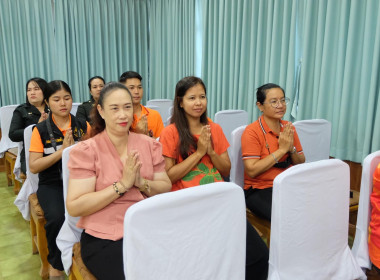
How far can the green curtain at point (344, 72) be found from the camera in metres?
2.43

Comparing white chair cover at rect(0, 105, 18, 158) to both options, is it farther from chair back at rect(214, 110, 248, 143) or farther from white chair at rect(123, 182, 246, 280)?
white chair at rect(123, 182, 246, 280)

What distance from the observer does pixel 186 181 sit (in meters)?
1.87

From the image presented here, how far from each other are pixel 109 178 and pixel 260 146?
3.39 feet

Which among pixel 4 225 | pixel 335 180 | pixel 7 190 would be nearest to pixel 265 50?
pixel 335 180

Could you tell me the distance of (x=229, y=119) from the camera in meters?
3.07

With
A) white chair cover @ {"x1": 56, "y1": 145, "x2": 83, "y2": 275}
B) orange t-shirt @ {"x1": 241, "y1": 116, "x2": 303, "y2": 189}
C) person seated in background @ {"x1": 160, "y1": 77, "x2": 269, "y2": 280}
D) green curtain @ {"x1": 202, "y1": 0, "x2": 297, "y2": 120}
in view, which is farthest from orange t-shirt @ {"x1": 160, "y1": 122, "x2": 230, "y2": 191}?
green curtain @ {"x1": 202, "y1": 0, "x2": 297, "y2": 120}

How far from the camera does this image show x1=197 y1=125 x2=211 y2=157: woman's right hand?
1.80 meters

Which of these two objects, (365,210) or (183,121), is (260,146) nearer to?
(183,121)

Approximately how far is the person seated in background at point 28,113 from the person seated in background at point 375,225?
2.67 meters

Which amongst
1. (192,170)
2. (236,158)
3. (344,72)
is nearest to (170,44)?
(344,72)

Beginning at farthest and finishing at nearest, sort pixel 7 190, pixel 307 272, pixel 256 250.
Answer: pixel 7 190, pixel 256 250, pixel 307 272

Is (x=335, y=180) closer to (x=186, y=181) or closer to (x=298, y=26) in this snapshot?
(x=186, y=181)

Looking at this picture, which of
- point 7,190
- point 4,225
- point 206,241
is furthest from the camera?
point 7,190

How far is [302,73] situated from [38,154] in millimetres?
2326
